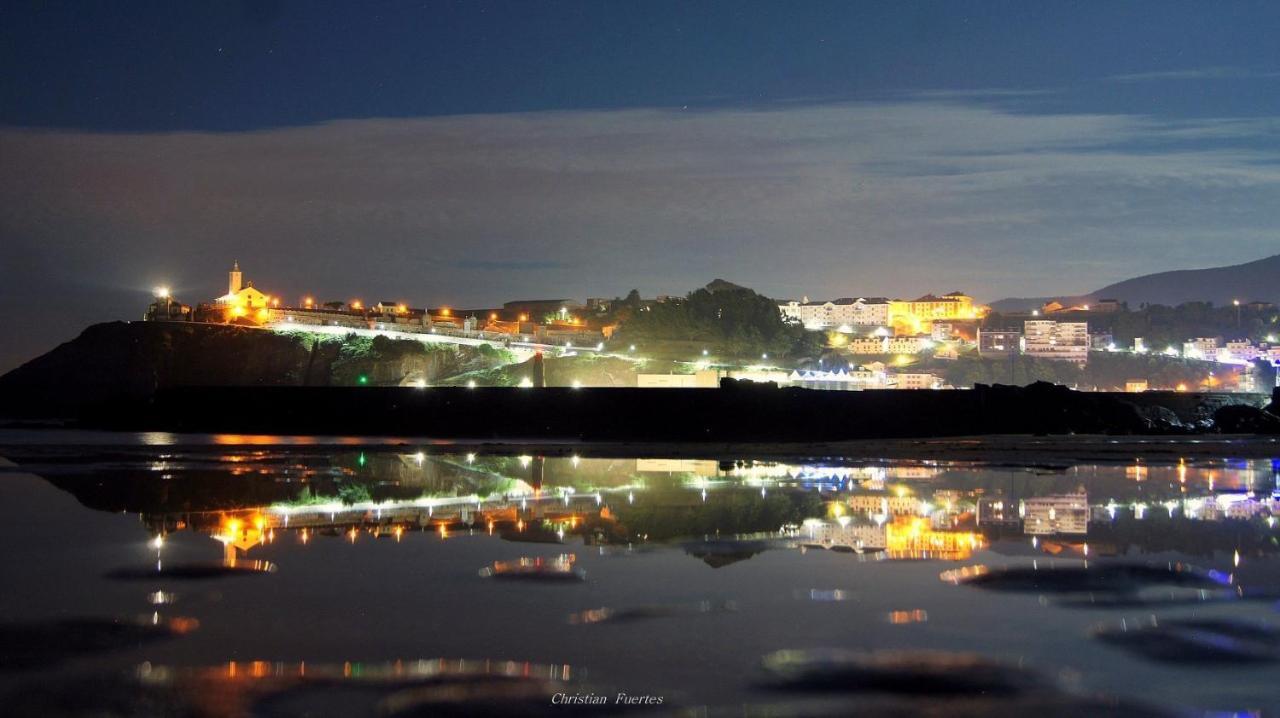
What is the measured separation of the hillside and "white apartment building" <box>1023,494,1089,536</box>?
443ft

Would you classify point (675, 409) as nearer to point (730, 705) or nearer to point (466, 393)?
point (466, 393)

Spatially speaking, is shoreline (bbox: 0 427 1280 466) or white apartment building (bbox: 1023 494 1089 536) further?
shoreline (bbox: 0 427 1280 466)

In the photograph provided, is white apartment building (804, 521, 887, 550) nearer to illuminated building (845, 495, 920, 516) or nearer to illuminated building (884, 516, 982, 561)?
illuminated building (884, 516, 982, 561)

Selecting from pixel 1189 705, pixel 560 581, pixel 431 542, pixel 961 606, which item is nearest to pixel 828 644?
pixel 961 606

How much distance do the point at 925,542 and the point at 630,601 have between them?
507cm

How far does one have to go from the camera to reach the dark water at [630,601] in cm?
806

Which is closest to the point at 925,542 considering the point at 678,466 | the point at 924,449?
the point at 678,466

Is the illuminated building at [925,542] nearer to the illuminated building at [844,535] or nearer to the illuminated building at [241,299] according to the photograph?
the illuminated building at [844,535]

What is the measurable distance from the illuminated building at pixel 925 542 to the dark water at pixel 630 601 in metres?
0.07

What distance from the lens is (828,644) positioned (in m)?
9.43

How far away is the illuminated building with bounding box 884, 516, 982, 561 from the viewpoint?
13914mm

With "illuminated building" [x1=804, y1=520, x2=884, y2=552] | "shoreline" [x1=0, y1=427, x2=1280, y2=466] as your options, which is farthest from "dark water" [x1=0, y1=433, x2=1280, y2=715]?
"shoreline" [x1=0, y1=427, x2=1280, y2=466]

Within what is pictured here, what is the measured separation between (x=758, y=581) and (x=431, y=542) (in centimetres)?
457

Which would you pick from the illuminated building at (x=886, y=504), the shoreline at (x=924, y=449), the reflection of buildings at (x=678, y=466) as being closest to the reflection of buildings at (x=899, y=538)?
the illuminated building at (x=886, y=504)
